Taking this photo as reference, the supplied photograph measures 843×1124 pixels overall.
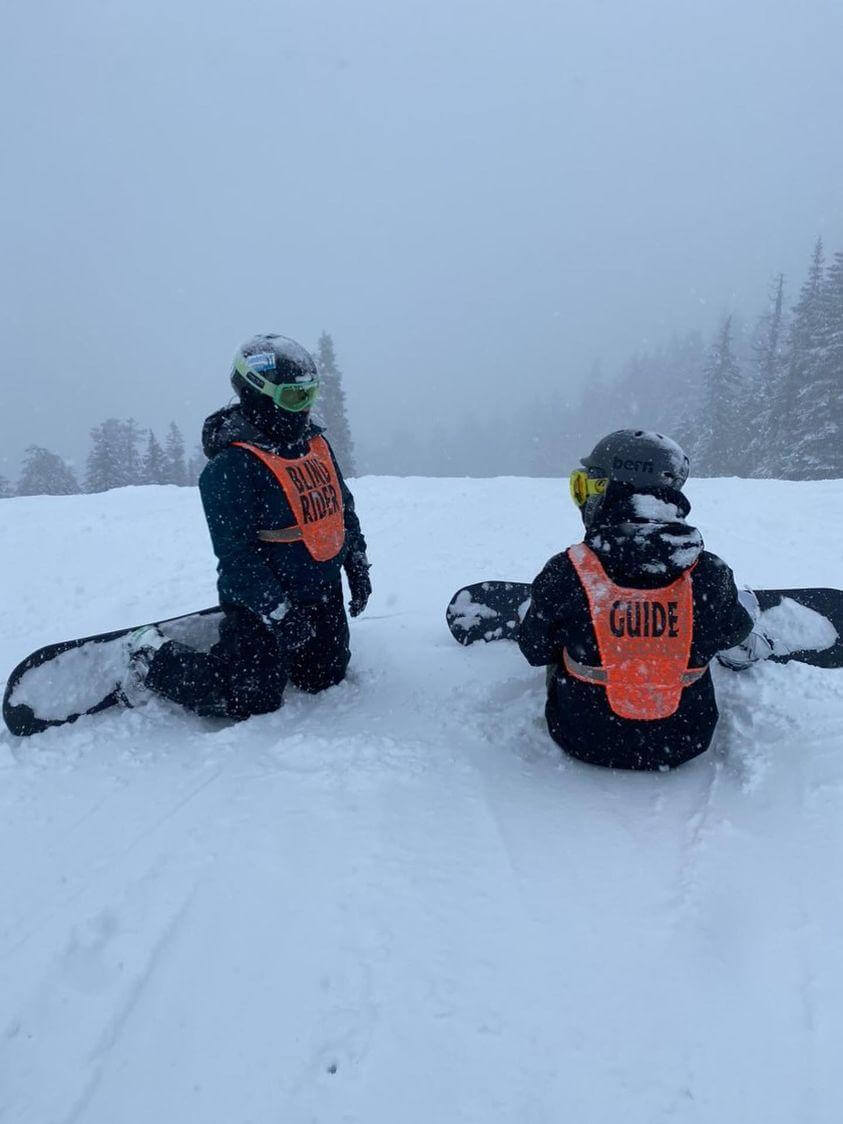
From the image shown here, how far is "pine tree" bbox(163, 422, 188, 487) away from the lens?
129 feet

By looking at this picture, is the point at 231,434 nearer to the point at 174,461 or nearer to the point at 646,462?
the point at 646,462

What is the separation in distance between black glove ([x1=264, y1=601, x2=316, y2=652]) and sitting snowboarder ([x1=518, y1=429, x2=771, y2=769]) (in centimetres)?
130

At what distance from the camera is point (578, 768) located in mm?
3043

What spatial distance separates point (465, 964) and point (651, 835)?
96 cm

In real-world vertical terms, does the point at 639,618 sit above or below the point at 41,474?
above

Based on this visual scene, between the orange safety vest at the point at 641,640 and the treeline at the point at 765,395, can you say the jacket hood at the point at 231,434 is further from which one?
the treeline at the point at 765,395

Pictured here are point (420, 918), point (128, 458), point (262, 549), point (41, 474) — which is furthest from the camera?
point (128, 458)

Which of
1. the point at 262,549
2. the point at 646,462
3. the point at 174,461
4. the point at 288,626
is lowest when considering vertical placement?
the point at 174,461

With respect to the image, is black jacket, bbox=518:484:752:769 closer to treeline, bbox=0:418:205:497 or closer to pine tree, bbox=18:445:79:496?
treeline, bbox=0:418:205:497

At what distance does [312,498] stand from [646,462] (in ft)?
6.16

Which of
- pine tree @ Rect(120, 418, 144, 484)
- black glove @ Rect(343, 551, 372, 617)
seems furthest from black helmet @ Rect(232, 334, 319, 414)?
pine tree @ Rect(120, 418, 144, 484)

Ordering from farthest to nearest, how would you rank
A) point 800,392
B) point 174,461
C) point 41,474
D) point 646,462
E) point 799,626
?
1. point 174,461
2. point 41,474
3. point 800,392
4. point 799,626
5. point 646,462

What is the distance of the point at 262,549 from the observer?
3.84 meters

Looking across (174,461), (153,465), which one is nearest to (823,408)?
(153,465)
